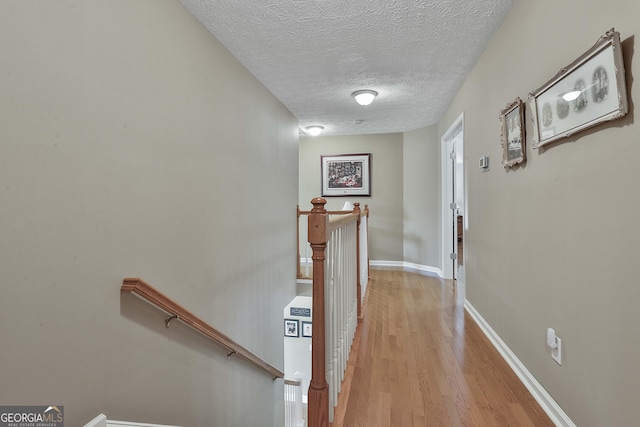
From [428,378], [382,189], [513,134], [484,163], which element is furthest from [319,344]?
[382,189]

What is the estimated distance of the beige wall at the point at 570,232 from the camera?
1083mm

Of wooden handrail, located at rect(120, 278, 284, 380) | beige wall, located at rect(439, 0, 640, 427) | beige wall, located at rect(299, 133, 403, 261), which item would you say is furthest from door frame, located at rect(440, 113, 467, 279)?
wooden handrail, located at rect(120, 278, 284, 380)

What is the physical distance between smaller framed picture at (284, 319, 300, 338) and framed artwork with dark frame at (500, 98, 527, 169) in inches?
153

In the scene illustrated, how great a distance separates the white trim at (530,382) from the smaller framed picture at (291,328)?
10.0ft

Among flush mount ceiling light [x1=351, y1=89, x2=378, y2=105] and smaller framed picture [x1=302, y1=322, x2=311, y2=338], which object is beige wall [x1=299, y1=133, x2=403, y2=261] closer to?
smaller framed picture [x1=302, y1=322, x2=311, y2=338]

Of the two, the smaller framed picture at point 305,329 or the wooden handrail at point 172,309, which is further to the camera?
the smaller framed picture at point 305,329

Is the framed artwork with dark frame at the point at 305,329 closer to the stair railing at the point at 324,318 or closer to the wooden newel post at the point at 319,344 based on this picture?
the stair railing at the point at 324,318

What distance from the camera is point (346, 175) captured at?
575 centimetres

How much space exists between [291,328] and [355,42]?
4.23 m

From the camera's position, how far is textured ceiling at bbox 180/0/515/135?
2004mm

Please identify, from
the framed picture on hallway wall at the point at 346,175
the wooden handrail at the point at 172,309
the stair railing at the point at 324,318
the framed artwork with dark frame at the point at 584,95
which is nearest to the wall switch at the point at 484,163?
the framed artwork with dark frame at the point at 584,95

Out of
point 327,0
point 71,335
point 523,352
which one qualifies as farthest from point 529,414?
point 327,0

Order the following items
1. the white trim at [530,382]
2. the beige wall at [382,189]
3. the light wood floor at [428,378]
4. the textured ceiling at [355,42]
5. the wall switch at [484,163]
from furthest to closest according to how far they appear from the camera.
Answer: the beige wall at [382,189]
the wall switch at [484,163]
the textured ceiling at [355,42]
the light wood floor at [428,378]
the white trim at [530,382]

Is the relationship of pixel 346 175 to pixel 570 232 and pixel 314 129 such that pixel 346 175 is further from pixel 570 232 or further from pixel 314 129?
pixel 570 232
